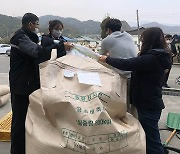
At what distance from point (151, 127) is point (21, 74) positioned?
1.19 m

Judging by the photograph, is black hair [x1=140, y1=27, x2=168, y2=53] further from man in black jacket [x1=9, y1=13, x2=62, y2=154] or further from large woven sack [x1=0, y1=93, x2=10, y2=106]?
large woven sack [x1=0, y1=93, x2=10, y2=106]

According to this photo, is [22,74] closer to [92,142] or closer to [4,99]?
[92,142]

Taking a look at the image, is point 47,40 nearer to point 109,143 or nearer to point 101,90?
point 101,90

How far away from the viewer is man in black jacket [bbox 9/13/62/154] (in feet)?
8.51

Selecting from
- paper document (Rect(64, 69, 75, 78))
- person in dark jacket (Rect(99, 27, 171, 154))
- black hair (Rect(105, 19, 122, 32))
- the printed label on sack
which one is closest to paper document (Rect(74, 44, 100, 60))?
person in dark jacket (Rect(99, 27, 171, 154))

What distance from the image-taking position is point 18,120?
2705 mm

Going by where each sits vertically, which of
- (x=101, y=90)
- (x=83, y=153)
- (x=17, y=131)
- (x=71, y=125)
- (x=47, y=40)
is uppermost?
(x=47, y=40)

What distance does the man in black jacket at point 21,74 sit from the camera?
2.59 meters

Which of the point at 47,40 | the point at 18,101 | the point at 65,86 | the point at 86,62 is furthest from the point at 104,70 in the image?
the point at 18,101

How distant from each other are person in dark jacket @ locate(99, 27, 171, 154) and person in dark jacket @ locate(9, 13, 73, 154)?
2.10 feet

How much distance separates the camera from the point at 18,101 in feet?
8.88

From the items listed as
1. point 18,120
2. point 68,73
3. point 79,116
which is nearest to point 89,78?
point 68,73

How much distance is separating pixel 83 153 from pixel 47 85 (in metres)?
0.55

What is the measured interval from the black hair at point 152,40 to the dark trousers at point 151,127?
1.70ft
